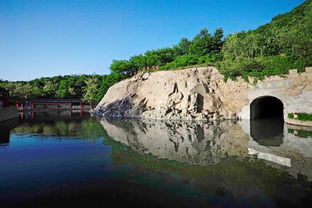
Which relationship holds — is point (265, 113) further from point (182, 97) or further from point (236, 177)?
point (236, 177)

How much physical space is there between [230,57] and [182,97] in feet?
34.3

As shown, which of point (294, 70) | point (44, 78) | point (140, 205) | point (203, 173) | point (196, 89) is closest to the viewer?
point (140, 205)

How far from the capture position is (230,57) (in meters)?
30.5

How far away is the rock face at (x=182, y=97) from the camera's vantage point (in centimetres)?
2752

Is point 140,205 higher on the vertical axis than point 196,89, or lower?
lower

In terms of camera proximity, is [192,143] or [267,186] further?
[192,143]

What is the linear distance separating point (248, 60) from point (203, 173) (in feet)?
77.2

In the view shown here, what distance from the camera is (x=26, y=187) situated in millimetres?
6609

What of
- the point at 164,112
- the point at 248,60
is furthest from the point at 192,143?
the point at 248,60

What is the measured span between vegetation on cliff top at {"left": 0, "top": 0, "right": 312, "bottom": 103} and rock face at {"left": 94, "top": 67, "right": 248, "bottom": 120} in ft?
7.68

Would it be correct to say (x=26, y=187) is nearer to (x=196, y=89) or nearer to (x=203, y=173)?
(x=203, y=173)

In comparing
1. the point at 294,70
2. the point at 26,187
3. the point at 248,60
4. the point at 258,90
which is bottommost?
the point at 26,187

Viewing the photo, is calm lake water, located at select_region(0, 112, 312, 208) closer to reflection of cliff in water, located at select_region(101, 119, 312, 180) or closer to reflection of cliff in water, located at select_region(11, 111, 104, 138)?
reflection of cliff in water, located at select_region(101, 119, 312, 180)

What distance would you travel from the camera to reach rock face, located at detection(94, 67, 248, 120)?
2752cm
